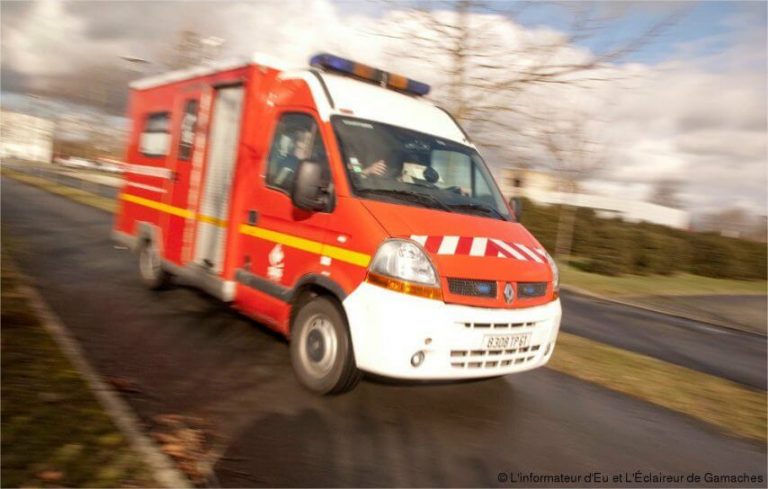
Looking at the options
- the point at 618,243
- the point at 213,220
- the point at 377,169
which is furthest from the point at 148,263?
the point at 618,243

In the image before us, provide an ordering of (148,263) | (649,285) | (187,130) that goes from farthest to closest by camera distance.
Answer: (649,285)
(148,263)
(187,130)

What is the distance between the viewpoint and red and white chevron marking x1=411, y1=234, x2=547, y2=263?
4508 mm

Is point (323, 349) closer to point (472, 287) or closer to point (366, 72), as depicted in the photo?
point (472, 287)

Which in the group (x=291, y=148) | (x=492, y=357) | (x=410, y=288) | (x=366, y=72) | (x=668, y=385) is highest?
(x=366, y=72)

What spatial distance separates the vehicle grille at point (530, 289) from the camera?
4855 mm

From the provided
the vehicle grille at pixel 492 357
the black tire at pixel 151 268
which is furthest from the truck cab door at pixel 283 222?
the black tire at pixel 151 268

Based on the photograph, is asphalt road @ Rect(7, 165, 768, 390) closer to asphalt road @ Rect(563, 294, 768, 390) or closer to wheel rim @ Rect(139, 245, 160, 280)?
asphalt road @ Rect(563, 294, 768, 390)

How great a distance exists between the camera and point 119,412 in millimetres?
3801

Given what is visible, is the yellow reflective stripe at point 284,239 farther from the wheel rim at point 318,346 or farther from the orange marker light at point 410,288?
the orange marker light at point 410,288

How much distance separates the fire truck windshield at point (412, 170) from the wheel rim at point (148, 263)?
12.8 feet

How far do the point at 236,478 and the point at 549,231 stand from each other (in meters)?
22.7

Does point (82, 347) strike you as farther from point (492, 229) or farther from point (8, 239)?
point (8, 239)

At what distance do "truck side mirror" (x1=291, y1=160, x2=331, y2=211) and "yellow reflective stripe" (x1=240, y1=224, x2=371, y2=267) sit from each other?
308 millimetres

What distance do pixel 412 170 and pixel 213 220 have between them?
2.35 metres
